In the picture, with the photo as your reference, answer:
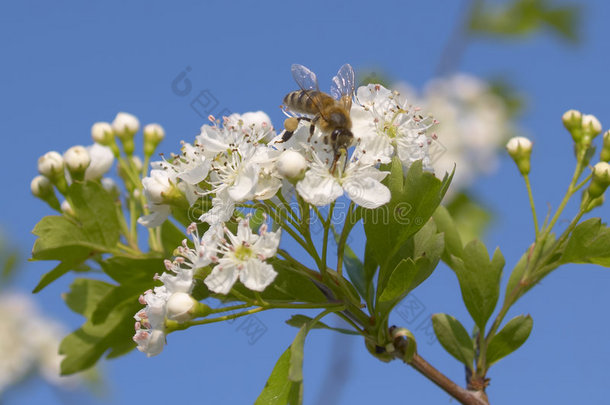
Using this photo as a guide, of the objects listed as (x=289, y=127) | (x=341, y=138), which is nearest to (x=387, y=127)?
(x=341, y=138)

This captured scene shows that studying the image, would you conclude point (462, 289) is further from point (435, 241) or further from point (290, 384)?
point (290, 384)

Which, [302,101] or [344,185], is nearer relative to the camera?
[344,185]

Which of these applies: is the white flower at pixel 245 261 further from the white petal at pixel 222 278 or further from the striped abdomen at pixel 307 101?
the striped abdomen at pixel 307 101

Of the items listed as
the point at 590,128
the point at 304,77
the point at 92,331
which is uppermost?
the point at 590,128

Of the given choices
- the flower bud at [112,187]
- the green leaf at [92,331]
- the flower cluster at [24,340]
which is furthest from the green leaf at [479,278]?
the flower cluster at [24,340]

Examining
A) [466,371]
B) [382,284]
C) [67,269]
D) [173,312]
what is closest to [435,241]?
[382,284]

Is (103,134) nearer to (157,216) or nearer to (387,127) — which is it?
(157,216)
